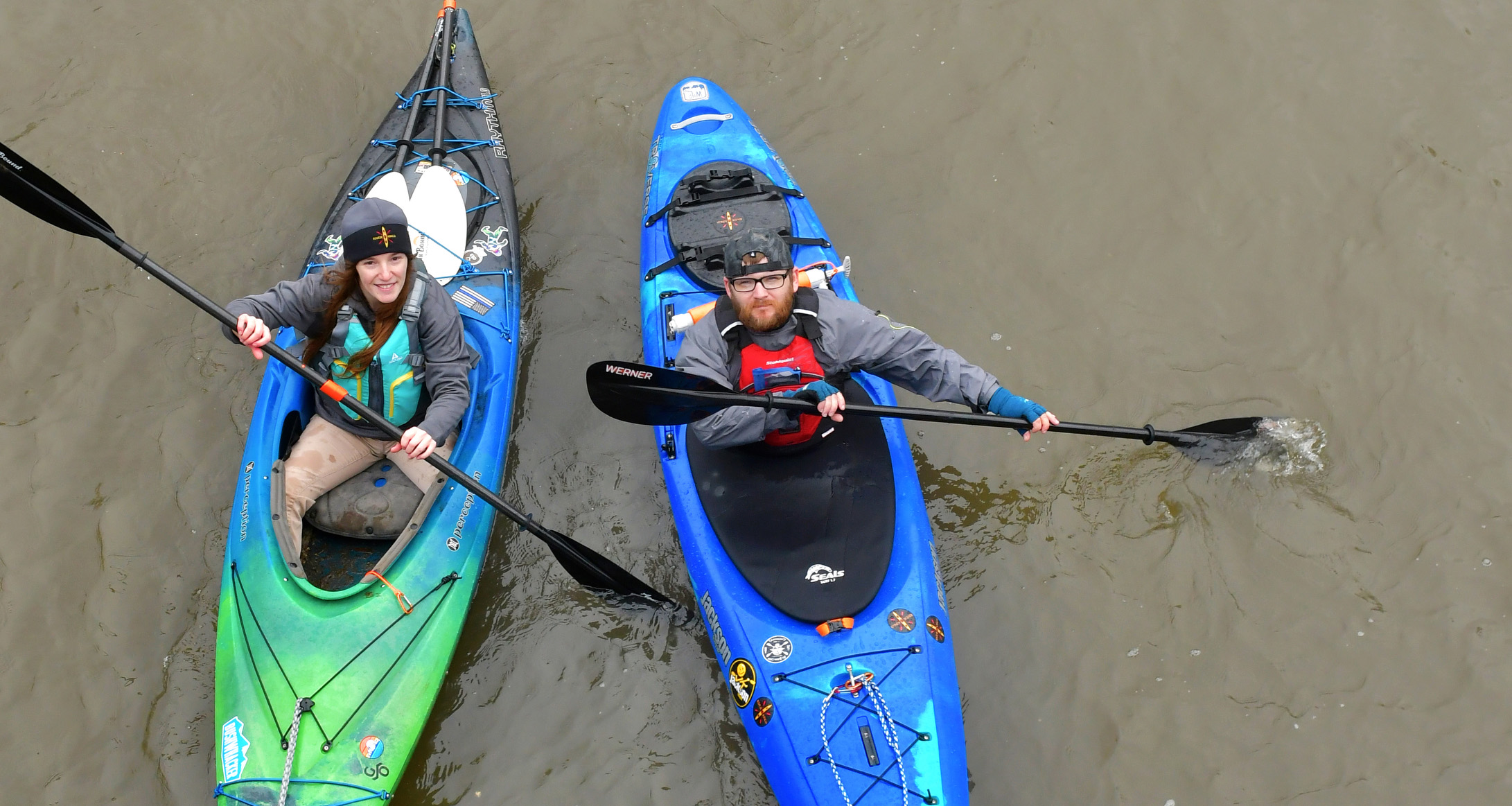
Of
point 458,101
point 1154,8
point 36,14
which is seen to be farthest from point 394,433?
point 1154,8

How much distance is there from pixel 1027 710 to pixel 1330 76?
448cm

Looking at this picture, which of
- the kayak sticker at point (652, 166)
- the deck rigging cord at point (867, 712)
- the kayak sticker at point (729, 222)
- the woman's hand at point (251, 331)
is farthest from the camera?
the kayak sticker at point (652, 166)

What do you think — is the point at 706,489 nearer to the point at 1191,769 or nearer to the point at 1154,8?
the point at 1191,769

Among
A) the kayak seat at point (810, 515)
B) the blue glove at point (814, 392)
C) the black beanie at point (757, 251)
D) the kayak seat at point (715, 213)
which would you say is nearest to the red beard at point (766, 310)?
the black beanie at point (757, 251)

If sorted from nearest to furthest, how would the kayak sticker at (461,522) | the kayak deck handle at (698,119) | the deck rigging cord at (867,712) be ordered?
the deck rigging cord at (867,712) < the kayak sticker at (461,522) < the kayak deck handle at (698,119)

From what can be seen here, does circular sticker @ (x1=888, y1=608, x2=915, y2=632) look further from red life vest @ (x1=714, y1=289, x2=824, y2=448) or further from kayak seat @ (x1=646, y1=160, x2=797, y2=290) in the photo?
kayak seat @ (x1=646, y1=160, x2=797, y2=290)

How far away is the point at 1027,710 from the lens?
4.19 m

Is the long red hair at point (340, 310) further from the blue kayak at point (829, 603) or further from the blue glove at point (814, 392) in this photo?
the blue glove at point (814, 392)

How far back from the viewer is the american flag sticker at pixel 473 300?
4.82 metres

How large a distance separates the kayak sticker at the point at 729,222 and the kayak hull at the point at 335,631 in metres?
1.24

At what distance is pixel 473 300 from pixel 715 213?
129 cm

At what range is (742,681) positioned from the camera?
380cm

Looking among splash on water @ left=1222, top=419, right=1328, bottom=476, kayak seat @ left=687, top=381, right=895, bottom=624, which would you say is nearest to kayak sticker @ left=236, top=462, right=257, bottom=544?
kayak seat @ left=687, top=381, right=895, bottom=624

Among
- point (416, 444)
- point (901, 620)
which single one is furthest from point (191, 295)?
point (901, 620)
